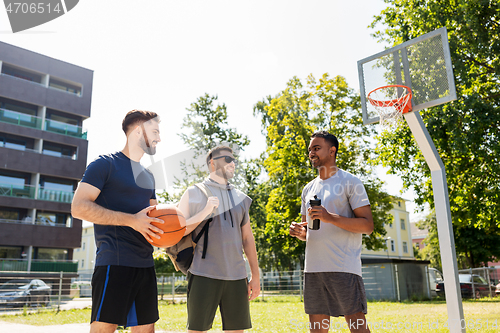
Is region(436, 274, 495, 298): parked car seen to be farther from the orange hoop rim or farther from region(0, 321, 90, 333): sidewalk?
region(0, 321, 90, 333): sidewalk

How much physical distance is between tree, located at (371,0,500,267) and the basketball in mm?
12212

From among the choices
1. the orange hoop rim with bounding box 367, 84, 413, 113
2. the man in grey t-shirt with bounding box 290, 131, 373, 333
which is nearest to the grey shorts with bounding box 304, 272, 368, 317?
the man in grey t-shirt with bounding box 290, 131, 373, 333

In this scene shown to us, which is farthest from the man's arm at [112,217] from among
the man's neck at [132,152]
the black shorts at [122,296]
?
the man's neck at [132,152]

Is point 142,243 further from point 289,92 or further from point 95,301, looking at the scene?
point 289,92

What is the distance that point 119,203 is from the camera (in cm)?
282

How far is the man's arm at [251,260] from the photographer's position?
351 cm

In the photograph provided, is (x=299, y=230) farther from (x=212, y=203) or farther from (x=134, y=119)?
(x=134, y=119)

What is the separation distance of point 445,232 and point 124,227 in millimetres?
3349

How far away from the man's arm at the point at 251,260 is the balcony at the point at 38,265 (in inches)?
1057

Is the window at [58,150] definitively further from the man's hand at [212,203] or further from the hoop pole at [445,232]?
the hoop pole at [445,232]

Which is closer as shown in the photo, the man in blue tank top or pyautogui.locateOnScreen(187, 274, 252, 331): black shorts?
the man in blue tank top

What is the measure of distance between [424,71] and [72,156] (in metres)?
30.1

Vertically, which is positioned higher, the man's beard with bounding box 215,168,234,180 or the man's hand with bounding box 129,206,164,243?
the man's beard with bounding box 215,168,234,180

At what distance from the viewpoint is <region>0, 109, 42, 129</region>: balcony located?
2762 centimetres
